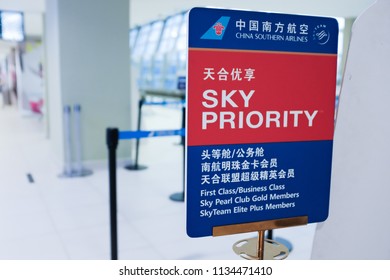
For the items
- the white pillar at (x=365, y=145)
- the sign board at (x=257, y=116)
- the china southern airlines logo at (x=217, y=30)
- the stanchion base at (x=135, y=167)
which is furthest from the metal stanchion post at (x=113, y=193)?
the stanchion base at (x=135, y=167)

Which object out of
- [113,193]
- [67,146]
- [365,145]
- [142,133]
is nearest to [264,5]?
[67,146]

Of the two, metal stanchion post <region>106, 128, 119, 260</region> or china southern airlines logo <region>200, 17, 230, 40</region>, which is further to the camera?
metal stanchion post <region>106, 128, 119, 260</region>

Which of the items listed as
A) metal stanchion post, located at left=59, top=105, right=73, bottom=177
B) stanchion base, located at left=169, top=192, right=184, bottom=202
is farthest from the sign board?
metal stanchion post, located at left=59, top=105, right=73, bottom=177

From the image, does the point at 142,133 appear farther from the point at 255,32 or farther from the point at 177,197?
the point at 255,32

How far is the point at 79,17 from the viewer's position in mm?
5176

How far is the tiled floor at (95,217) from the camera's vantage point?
2904 millimetres

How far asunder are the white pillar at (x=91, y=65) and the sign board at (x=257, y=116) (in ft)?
15.1

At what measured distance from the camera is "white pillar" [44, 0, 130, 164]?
5.17m

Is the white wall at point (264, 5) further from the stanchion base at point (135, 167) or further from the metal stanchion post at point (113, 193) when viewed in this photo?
the metal stanchion post at point (113, 193)

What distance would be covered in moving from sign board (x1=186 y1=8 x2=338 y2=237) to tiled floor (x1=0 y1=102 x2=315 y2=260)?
1818mm

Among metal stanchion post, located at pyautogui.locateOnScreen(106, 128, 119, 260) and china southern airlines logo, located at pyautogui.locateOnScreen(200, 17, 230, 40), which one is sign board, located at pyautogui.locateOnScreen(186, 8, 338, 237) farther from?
metal stanchion post, located at pyautogui.locateOnScreen(106, 128, 119, 260)

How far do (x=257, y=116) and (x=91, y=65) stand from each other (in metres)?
4.67

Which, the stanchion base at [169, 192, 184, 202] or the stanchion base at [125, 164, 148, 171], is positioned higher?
the stanchion base at [125, 164, 148, 171]

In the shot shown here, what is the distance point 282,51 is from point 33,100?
12.5 meters
